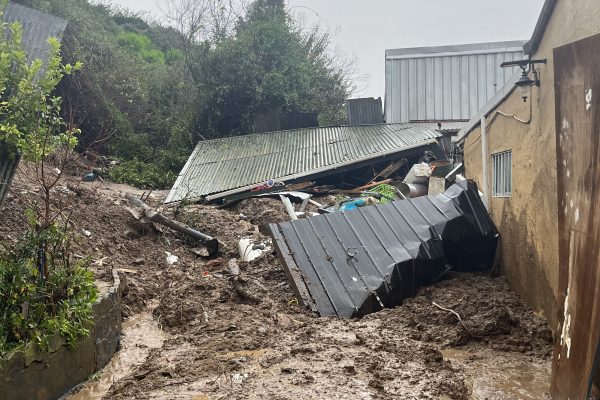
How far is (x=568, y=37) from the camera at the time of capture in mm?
4797

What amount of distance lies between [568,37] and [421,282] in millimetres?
3726

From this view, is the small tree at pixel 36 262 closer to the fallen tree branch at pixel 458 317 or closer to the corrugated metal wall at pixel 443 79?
the fallen tree branch at pixel 458 317

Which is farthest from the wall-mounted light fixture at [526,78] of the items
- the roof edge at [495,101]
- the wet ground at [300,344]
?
the wet ground at [300,344]

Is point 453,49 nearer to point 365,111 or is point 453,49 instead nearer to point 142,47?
point 365,111

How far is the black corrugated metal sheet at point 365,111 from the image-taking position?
64.8 ft

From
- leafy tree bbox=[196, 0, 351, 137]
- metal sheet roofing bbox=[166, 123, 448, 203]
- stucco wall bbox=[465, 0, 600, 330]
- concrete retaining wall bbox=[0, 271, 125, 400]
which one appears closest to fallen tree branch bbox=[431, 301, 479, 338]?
stucco wall bbox=[465, 0, 600, 330]

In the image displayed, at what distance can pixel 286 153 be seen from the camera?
54.6 feet

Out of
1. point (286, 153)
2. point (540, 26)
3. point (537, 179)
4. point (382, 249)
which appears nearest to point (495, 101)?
point (537, 179)

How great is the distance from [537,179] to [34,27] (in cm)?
1194

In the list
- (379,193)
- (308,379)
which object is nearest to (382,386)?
(308,379)

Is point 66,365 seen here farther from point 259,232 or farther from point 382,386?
point 259,232

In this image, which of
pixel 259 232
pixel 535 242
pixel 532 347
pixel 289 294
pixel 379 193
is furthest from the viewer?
pixel 379 193

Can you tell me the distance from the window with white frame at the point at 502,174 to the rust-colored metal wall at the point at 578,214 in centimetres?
307

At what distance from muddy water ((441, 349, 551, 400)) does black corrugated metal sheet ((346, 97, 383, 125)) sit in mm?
15017
